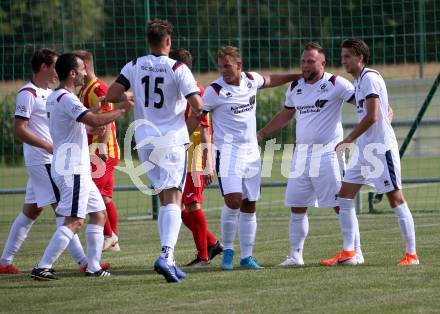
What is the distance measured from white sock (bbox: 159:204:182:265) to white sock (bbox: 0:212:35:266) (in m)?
2.02

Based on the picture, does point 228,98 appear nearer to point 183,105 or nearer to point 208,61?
point 183,105

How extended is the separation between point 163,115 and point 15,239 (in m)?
2.36

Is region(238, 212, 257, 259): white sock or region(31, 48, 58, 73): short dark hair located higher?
region(31, 48, 58, 73): short dark hair

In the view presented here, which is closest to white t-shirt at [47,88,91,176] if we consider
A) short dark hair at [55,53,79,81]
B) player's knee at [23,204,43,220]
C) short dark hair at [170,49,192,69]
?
short dark hair at [55,53,79,81]

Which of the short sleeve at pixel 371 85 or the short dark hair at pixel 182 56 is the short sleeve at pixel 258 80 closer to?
the short dark hair at pixel 182 56

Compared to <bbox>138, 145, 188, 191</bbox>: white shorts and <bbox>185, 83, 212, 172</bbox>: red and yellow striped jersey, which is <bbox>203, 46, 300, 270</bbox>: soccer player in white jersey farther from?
<bbox>185, 83, 212, 172</bbox>: red and yellow striped jersey

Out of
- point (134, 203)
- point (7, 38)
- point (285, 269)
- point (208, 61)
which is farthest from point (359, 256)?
point (7, 38)

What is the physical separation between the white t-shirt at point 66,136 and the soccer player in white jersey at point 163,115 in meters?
0.38

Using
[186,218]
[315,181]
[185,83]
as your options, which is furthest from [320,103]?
[186,218]

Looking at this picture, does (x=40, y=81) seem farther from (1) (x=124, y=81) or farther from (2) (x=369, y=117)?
(2) (x=369, y=117)

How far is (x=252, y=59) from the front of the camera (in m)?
21.0

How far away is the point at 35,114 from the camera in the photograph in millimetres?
10750

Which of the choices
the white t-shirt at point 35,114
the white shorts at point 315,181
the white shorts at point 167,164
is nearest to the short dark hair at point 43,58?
the white t-shirt at point 35,114

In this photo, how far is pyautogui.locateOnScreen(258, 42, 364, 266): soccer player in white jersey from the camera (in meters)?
10.5
